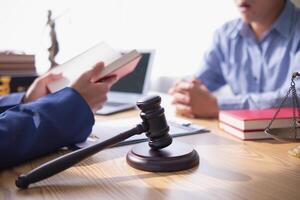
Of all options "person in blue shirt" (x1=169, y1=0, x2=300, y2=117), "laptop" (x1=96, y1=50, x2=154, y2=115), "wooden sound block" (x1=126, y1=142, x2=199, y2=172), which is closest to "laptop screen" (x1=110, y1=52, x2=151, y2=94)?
"laptop" (x1=96, y1=50, x2=154, y2=115)

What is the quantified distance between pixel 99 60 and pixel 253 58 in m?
0.82

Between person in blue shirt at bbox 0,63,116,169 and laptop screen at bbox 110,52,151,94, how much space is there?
615 mm

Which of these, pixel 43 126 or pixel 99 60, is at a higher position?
pixel 99 60

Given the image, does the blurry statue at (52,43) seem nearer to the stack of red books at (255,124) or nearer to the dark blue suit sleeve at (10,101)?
the dark blue suit sleeve at (10,101)

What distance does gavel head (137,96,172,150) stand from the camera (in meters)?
0.63

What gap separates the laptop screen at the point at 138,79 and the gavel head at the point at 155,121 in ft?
2.46

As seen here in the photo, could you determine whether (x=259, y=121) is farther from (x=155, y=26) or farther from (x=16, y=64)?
(x=155, y=26)

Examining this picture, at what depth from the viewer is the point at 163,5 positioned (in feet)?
6.33

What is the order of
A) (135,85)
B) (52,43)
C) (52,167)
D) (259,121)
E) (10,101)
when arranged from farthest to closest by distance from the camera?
1. (135,85)
2. (52,43)
3. (10,101)
4. (259,121)
5. (52,167)

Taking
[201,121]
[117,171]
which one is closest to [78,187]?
[117,171]

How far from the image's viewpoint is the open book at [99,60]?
85 cm

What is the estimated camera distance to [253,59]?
1.47 meters

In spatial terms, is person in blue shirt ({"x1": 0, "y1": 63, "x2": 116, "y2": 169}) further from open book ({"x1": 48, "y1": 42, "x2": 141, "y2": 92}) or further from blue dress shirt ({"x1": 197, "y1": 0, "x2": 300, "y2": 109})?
blue dress shirt ({"x1": 197, "y1": 0, "x2": 300, "y2": 109})

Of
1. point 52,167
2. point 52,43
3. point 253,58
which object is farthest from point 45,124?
point 253,58
